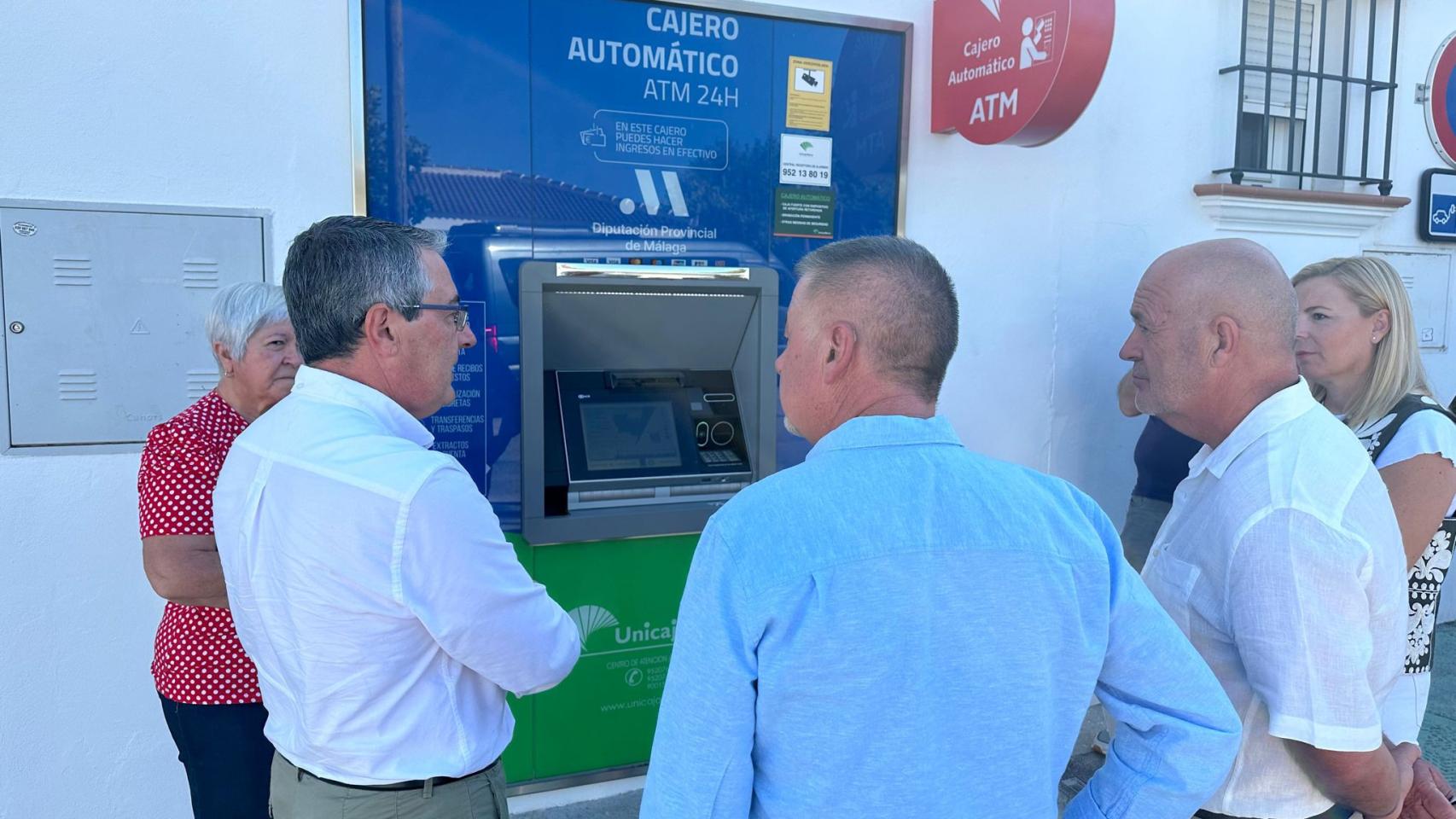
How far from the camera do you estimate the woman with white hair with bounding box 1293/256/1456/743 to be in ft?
6.71

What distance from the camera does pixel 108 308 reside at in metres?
2.68

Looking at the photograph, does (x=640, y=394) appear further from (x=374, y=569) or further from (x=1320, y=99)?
(x=1320, y=99)

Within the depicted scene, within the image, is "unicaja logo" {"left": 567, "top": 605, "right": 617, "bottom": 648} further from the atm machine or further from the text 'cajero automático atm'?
the text 'cajero automático atm'

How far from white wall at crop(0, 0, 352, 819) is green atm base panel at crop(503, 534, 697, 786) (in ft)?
3.46

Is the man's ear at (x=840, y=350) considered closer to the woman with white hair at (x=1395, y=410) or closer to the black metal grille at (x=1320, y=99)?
the woman with white hair at (x=1395, y=410)

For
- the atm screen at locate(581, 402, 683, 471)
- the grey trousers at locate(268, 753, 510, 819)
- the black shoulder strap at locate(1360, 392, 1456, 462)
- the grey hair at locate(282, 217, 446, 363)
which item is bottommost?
the grey trousers at locate(268, 753, 510, 819)

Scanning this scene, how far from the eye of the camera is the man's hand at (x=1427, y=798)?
1.74 meters

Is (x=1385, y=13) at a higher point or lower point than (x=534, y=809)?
higher

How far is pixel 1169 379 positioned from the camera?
5.52 feet

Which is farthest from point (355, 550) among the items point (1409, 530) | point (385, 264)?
point (1409, 530)

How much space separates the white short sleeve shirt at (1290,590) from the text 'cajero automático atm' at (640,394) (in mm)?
1608

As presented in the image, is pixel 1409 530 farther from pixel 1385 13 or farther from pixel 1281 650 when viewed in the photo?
pixel 1385 13

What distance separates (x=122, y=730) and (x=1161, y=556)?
9.22ft

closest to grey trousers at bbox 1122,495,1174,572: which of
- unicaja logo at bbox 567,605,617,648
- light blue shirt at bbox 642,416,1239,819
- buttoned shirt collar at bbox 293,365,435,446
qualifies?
unicaja logo at bbox 567,605,617,648
